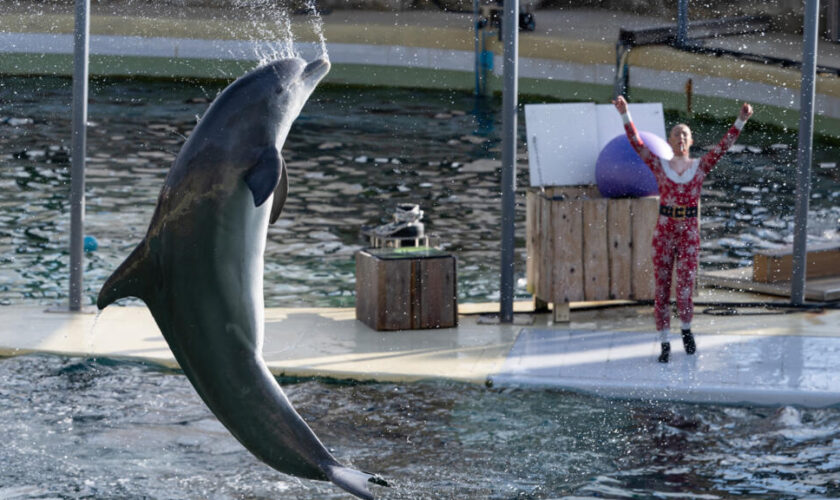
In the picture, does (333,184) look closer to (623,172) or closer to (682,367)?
(623,172)

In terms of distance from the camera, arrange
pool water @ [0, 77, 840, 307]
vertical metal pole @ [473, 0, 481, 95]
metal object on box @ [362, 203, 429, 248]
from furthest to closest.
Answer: vertical metal pole @ [473, 0, 481, 95], pool water @ [0, 77, 840, 307], metal object on box @ [362, 203, 429, 248]

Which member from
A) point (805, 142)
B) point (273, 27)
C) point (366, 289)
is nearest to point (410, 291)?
point (366, 289)

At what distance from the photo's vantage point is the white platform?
8.68 m

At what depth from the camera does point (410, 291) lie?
9.95 m

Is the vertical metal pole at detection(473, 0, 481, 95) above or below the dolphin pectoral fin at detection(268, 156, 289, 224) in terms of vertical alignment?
above

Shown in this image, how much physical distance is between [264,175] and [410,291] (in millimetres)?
5226

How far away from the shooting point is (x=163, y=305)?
489 centimetres

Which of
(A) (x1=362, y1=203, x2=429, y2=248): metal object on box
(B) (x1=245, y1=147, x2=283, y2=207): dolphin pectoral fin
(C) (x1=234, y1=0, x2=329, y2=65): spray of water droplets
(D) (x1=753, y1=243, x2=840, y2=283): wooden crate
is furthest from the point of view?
(C) (x1=234, y1=0, x2=329, y2=65): spray of water droplets

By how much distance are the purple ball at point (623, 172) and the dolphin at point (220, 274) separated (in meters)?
5.34

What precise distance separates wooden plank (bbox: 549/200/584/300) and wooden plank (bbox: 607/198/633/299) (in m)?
0.22

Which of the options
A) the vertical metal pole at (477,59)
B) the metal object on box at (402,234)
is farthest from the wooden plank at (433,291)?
the vertical metal pole at (477,59)

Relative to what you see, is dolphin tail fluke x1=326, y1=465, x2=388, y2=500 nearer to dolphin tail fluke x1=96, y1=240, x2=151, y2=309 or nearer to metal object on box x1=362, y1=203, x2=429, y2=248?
dolphin tail fluke x1=96, y1=240, x2=151, y2=309

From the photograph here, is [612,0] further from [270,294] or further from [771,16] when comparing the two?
[270,294]

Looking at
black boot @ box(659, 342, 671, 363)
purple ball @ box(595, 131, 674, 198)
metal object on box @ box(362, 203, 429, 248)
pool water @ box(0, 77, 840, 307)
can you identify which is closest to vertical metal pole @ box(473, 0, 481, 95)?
pool water @ box(0, 77, 840, 307)
